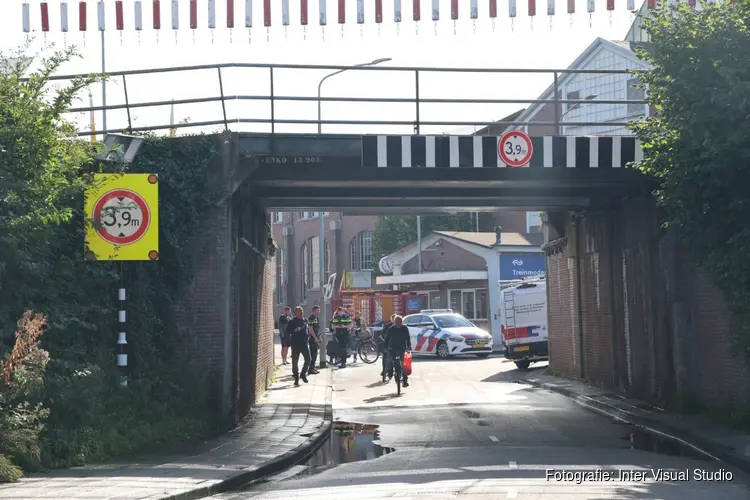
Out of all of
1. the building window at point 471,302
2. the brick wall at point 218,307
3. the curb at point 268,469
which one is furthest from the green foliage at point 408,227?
the curb at point 268,469

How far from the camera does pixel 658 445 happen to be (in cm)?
1385

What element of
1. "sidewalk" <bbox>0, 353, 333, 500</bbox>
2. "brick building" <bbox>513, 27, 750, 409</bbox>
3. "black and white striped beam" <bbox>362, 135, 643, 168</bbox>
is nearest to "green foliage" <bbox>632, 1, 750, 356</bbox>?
"black and white striped beam" <bbox>362, 135, 643, 168</bbox>

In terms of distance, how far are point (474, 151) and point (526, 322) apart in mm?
16057

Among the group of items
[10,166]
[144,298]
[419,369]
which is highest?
[10,166]

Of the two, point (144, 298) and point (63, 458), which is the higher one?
point (144, 298)

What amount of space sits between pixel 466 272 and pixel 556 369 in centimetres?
2196

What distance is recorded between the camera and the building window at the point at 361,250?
73.1 m

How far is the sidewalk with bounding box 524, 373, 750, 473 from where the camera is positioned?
1270 centimetres

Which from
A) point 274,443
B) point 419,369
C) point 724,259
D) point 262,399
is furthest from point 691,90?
point 419,369

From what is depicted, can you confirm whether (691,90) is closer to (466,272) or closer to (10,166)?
(10,166)

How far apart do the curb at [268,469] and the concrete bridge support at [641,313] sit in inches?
252

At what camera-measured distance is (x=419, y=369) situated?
32.2m

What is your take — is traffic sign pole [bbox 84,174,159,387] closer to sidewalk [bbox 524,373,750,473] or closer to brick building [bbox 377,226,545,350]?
sidewalk [bbox 524,373,750,473]

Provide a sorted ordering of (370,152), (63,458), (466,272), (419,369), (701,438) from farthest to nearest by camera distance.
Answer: (466,272), (419,369), (370,152), (701,438), (63,458)
